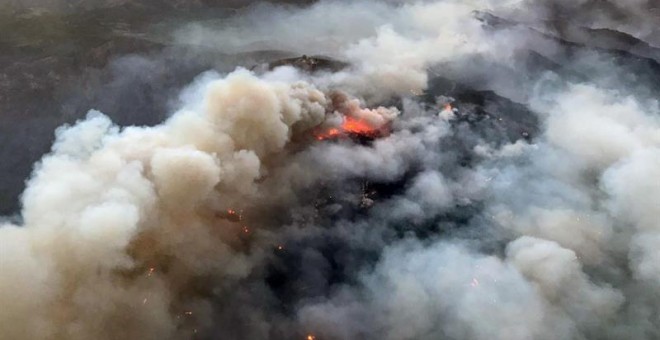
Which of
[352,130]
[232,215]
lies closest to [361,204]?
[352,130]

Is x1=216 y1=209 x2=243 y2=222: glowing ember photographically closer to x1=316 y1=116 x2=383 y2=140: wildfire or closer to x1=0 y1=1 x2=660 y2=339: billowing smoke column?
x1=0 y1=1 x2=660 y2=339: billowing smoke column

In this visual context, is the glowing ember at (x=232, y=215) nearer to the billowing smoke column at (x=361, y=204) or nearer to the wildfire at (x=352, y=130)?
the billowing smoke column at (x=361, y=204)

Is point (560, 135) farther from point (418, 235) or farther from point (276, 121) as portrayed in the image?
point (276, 121)

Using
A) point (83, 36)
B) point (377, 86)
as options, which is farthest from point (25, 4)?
point (377, 86)

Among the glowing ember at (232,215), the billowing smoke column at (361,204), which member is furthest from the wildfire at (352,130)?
the glowing ember at (232,215)

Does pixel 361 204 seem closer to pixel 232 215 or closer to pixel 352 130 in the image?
pixel 352 130
